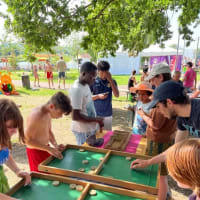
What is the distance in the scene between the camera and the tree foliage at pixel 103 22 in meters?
4.32

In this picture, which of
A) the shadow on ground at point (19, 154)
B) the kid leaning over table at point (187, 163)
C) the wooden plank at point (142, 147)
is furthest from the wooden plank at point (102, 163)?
the shadow on ground at point (19, 154)

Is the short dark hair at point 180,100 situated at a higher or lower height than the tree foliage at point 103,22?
lower

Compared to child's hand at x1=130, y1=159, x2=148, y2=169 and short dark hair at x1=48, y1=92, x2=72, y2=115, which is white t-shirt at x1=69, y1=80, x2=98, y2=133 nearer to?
short dark hair at x1=48, y1=92, x2=72, y2=115

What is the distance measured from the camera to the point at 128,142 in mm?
2432

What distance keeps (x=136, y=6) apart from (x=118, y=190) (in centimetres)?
548

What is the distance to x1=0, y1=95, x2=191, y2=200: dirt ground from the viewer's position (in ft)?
10.2

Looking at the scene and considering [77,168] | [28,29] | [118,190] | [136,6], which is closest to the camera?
[118,190]

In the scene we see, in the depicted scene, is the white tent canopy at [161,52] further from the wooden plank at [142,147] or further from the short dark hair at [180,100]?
the short dark hair at [180,100]

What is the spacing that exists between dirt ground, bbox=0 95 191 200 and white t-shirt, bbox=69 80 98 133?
66.6 inches

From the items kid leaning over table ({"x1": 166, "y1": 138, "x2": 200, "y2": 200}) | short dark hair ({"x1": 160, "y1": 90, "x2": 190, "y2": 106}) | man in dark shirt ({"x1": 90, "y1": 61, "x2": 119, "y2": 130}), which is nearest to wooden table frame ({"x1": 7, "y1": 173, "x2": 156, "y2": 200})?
kid leaning over table ({"x1": 166, "y1": 138, "x2": 200, "y2": 200})

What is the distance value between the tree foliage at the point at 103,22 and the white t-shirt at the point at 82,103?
109 inches

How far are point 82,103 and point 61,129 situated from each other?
11.7 feet

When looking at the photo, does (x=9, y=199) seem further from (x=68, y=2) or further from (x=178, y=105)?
(x=68, y=2)

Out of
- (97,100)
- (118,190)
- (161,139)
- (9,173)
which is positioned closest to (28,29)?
(97,100)
